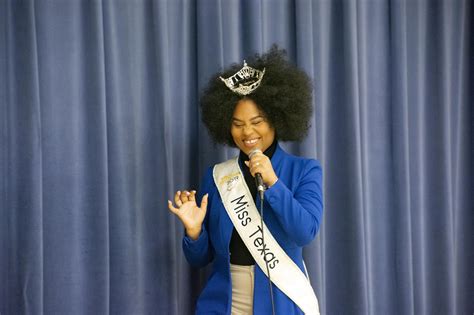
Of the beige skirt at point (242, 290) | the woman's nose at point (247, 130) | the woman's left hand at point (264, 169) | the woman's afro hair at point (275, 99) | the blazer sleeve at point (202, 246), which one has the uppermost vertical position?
the woman's afro hair at point (275, 99)

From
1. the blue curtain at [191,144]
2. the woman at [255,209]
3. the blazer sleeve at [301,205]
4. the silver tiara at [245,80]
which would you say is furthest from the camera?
the blue curtain at [191,144]

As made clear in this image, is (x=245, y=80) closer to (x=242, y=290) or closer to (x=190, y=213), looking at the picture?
(x=190, y=213)

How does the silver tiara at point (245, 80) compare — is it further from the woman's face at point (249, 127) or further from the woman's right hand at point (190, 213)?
the woman's right hand at point (190, 213)

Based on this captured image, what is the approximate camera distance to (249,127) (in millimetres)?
1454

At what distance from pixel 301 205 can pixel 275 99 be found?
0.37 metres

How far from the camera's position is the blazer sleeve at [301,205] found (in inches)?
49.5

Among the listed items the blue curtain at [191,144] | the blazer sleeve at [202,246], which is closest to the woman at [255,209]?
the blazer sleeve at [202,246]

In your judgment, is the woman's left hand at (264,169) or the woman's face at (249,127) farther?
the woman's face at (249,127)

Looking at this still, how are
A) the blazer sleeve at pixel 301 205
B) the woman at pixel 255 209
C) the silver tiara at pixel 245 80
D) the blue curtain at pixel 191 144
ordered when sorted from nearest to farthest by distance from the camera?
the blazer sleeve at pixel 301 205, the woman at pixel 255 209, the silver tiara at pixel 245 80, the blue curtain at pixel 191 144

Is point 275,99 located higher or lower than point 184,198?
higher

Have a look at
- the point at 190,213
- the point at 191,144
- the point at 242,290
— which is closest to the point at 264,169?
the point at 190,213

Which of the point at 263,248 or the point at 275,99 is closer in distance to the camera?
the point at 263,248

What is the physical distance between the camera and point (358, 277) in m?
1.98

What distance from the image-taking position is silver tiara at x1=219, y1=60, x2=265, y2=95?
4.91ft
